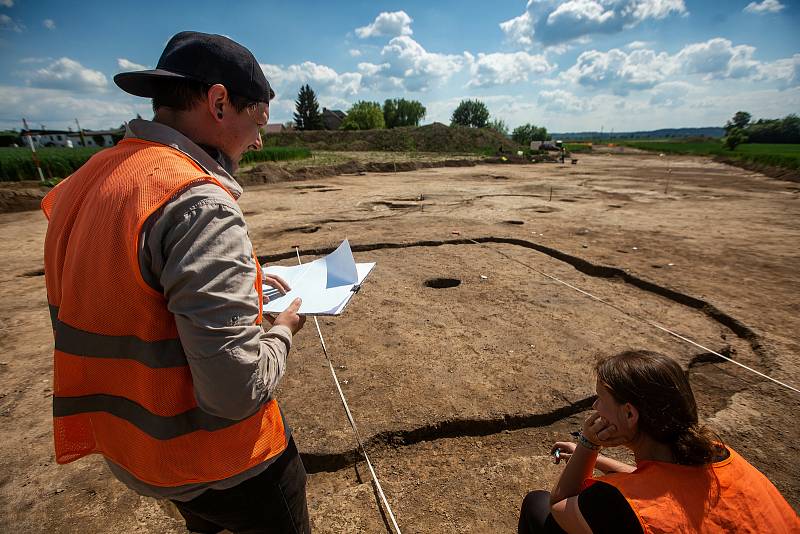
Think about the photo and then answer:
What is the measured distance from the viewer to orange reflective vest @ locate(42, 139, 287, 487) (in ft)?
2.75

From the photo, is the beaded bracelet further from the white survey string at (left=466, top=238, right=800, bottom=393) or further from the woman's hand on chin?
the white survey string at (left=466, top=238, right=800, bottom=393)

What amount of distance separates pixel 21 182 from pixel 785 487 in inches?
761

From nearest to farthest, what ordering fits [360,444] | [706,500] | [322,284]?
[706,500] → [322,284] → [360,444]

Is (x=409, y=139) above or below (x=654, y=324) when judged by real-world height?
above

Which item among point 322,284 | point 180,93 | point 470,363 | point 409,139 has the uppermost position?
point 180,93

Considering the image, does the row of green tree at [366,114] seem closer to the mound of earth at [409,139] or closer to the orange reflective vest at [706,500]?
the mound of earth at [409,139]

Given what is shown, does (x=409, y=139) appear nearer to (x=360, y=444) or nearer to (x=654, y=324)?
(x=654, y=324)

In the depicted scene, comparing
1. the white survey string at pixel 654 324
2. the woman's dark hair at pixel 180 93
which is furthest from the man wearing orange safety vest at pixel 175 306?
the white survey string at pixel 654 324

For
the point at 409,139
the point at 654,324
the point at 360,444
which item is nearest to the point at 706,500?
the point at 360,444

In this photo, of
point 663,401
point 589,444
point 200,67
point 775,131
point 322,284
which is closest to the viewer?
point 200,67

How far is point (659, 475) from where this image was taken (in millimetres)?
1120

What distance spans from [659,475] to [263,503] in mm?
1153

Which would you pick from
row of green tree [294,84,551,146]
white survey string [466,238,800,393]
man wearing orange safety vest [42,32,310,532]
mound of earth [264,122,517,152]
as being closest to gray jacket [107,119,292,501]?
man wearing orange safety vest [42,32,310,532]

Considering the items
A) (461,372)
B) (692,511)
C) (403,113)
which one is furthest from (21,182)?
(403,113)
